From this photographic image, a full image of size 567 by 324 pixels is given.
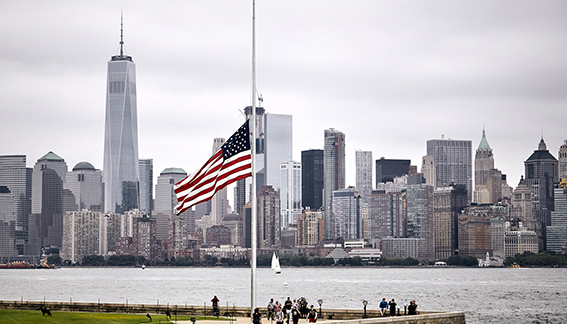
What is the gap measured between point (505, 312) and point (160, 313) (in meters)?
47.8

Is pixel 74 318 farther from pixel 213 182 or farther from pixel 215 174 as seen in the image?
pixel 215 174

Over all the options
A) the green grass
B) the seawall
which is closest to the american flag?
the seawall

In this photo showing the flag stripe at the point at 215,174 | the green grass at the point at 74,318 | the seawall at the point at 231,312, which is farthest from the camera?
the seawall at the point at 231,312

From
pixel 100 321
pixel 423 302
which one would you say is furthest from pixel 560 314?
pixel 100 321

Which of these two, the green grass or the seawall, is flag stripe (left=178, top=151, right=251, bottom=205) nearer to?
the seawall

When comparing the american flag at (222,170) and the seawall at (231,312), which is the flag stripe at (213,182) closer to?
the american flag at (222,170)

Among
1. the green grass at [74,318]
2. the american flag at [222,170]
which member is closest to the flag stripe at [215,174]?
the american flag at [222,170]

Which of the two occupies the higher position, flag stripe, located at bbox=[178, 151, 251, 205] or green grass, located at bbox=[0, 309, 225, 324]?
flag stripe, located at bbox=[178, 151, 251, 205]

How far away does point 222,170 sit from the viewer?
149ft

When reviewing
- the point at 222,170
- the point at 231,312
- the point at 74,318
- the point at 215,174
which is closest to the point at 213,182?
the point at 215,174

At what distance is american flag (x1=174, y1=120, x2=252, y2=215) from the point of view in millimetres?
45094

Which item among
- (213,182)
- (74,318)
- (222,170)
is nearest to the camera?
(213,182)

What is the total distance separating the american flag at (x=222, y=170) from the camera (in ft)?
148

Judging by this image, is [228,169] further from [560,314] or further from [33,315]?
[560,314]
